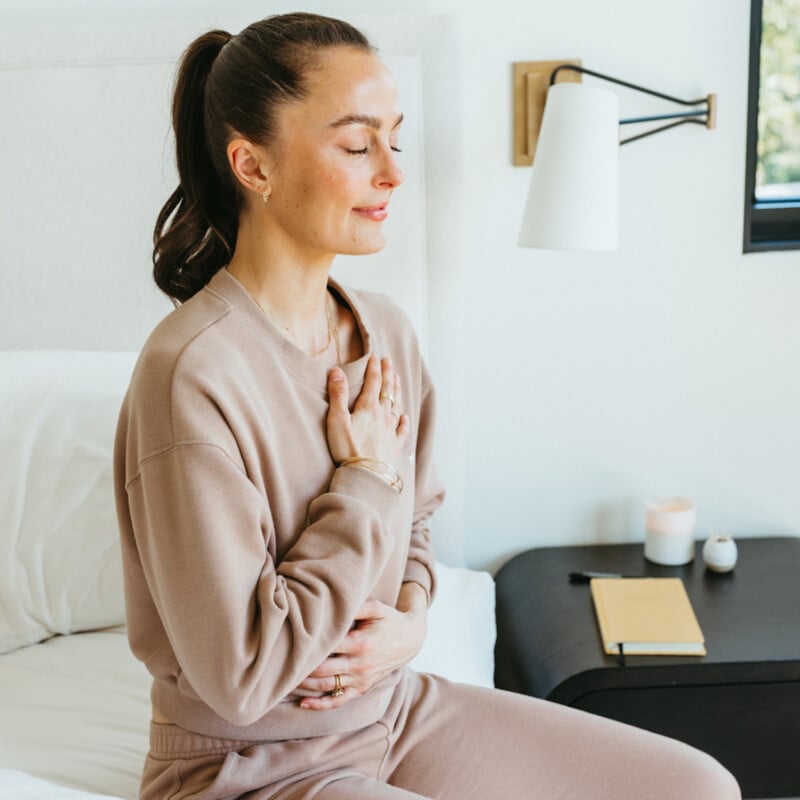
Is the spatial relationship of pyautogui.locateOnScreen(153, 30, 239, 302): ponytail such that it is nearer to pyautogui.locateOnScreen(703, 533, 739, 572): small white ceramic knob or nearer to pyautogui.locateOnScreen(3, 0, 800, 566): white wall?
pyautogui.locateOnScreen(3, 0, 800, 566): white wall

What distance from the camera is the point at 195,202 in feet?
3.77

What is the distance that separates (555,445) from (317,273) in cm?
87

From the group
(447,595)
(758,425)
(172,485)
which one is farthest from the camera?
(758,425)

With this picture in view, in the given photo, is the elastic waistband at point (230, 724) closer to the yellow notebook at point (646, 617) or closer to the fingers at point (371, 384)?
the fingers at point (371, 384)

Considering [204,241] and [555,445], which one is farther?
[555,445]

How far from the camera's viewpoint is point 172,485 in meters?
0.94

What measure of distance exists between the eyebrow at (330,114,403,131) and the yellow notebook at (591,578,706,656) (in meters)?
0.87

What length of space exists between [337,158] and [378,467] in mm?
338

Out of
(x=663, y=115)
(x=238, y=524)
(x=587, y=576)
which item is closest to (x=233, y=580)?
(x=238, y=524)

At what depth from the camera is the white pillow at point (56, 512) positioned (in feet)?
4.84

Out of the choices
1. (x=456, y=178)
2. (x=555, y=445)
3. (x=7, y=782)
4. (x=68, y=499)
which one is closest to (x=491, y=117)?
(x=456, y=178)

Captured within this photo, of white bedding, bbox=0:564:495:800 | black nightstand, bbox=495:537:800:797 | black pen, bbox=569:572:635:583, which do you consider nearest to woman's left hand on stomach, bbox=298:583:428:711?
white bedding, bbox=0:564:495:800

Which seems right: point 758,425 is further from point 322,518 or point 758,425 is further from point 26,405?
point 26,405

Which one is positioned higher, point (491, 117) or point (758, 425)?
point (491, 117)
